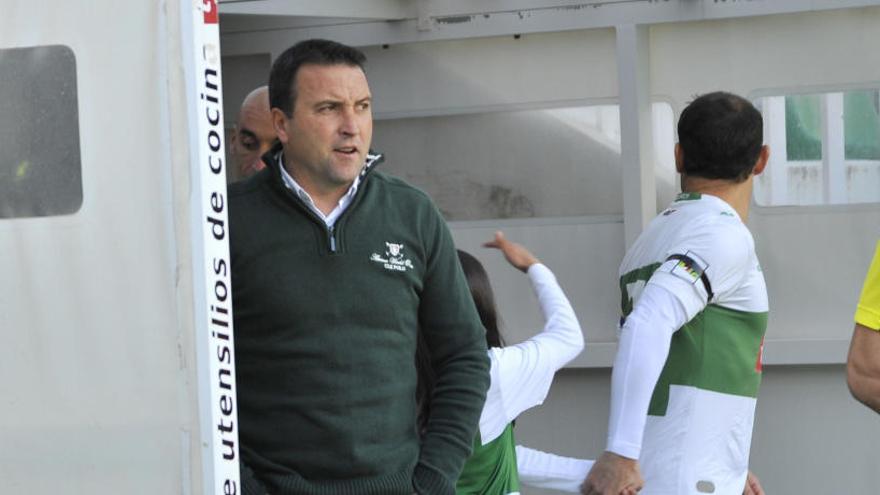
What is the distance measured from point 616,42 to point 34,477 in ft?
14.2

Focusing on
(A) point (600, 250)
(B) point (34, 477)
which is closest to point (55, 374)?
(B) point (34, 477)

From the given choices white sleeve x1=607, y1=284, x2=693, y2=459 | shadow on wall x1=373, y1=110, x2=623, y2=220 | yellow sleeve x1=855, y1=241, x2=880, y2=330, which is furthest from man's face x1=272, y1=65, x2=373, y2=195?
shadow on wall x1=373, y1=110, x2=623, y2=220

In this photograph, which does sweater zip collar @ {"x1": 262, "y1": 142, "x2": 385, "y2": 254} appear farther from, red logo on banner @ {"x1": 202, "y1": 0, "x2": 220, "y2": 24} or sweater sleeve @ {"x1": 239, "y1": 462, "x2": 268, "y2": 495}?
red logo on banner @ {"x1": 202, "y1": 0, "x2": 220, "y2": 24}

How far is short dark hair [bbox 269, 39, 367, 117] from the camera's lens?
3186 mm

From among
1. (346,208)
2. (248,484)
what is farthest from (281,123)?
(248,484)

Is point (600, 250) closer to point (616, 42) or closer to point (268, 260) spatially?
point (616, 42)

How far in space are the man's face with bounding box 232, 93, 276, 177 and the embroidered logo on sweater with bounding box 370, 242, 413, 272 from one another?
5.28ft

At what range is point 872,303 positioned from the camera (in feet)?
11.4

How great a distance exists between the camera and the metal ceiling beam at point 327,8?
643 cm

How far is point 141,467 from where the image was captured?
8.13 ft

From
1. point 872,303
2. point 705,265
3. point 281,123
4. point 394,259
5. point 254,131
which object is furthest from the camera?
point 254,131

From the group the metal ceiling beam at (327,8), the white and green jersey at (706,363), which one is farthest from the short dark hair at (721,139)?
the metal ceiling beam at (327,8)

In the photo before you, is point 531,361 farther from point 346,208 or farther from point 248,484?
point 248,484

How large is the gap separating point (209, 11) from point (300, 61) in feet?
2.17
